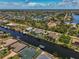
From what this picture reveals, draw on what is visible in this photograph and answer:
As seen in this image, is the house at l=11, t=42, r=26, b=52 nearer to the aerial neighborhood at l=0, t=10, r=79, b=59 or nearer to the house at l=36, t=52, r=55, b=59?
the aerial neighborhood at l=0, t=10, r=79, b=59

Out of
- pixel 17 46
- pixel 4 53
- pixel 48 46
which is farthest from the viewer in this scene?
pixel 48 46

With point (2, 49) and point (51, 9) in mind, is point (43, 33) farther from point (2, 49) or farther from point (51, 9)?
point (51, 9)

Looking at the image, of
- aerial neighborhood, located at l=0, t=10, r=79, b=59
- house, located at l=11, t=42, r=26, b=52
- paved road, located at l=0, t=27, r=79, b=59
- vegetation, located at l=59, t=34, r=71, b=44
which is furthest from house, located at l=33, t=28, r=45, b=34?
house, located at l=11, t=42, r=26, b=52

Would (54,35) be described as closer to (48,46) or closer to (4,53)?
(48,46)

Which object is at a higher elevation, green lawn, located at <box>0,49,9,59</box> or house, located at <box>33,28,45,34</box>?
house, located at <box>33,28,45,34</box>

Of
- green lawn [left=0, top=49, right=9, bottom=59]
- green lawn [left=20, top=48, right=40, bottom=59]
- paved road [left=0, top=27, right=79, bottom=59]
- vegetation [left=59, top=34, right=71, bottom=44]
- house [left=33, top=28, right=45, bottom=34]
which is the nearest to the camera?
green lawn [left=20, top=48, right=40, bottom=59]

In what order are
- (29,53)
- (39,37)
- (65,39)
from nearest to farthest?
1. (29,53)
2. (65,39)
3. (39,37)

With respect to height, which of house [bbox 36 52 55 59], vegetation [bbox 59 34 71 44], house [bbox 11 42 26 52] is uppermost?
vegetation [bbox 59 34 71 44]

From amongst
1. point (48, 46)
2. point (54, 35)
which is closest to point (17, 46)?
point (48, 46)

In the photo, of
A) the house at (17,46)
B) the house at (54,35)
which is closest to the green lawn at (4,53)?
the house at (17,46)

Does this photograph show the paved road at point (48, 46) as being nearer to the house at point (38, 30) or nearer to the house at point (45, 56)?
the house at point (45, 56)

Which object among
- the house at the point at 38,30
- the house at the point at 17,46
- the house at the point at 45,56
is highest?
A: the house at the point at 38,30

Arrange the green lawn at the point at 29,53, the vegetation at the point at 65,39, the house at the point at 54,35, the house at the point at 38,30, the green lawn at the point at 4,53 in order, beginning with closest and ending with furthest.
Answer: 1. the green lawn at the point at 29,53
2. the green lawn at the point at 4,53
3. the vegetation at the point at 65,39
4. the house at the point at 54,35
5. the house at the point at 38,30
